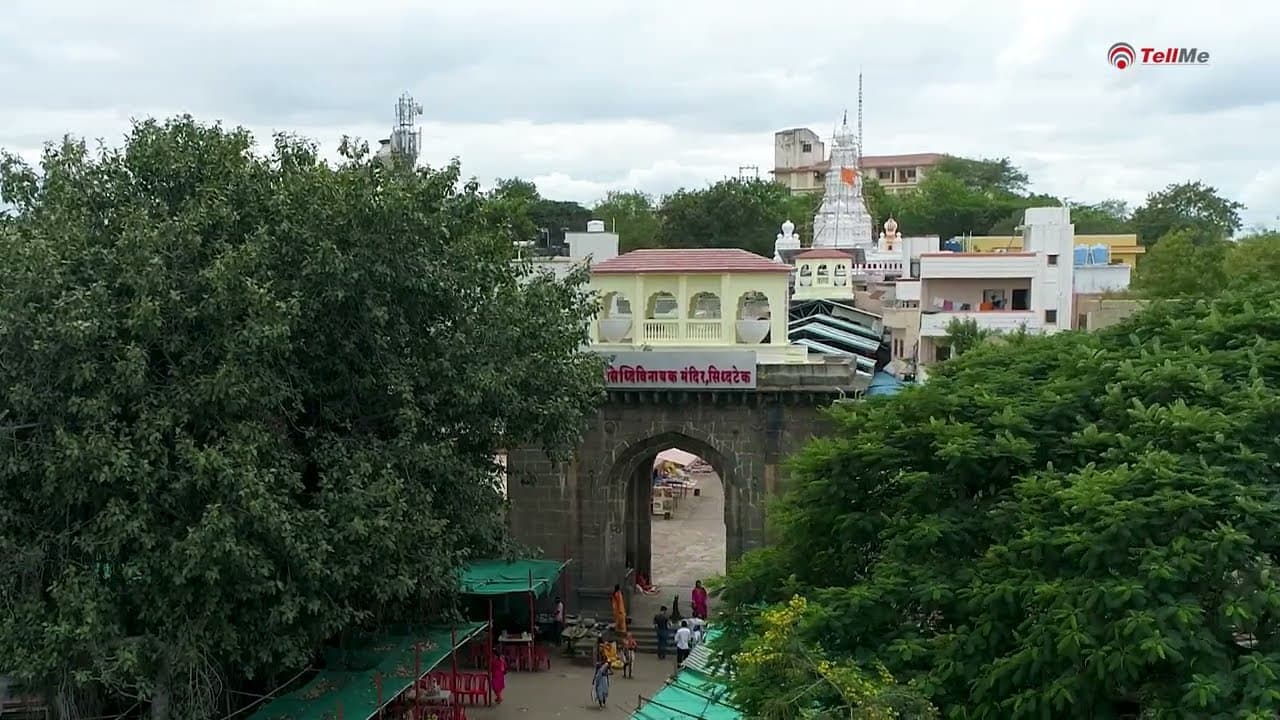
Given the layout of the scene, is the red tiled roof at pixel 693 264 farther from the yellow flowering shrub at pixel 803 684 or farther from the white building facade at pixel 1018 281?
the white building facade at pixel 1018 281

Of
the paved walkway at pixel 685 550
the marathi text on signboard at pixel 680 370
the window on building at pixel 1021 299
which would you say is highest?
the window on building at pixel 1021 299

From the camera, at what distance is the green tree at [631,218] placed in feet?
226

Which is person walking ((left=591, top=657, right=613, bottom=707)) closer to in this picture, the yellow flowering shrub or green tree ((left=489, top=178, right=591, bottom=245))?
the yellow flowering shrub

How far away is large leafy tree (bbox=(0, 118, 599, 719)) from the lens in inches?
468

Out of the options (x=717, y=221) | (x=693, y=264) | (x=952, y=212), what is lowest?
(x=693, y=264)

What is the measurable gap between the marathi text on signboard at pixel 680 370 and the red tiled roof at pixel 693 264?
1.49 m

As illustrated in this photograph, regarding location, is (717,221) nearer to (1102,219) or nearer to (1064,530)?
(1102,219)

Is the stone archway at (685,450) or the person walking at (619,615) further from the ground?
the stone archway at (685,450)

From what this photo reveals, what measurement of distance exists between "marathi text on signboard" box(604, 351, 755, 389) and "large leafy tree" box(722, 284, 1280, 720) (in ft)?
26.1

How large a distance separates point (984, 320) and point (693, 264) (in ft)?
54.2

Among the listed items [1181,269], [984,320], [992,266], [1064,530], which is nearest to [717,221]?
[992,266]

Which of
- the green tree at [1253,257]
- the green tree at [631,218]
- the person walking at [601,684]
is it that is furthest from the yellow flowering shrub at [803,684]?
the green tree at [631,218]

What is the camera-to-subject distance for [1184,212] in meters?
67.2

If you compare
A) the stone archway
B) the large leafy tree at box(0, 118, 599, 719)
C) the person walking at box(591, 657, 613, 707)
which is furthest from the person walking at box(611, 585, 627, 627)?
the large leafy tree at box(0, 118, 599, 719)
